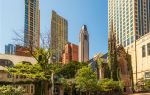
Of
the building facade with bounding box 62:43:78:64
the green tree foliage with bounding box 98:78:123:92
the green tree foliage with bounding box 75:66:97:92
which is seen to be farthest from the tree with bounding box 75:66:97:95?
the building facade with bounding box 62:43:78:64

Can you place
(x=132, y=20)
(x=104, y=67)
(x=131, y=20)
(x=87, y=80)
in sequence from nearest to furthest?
(x=87, y=80) < (x=104, y=67) < (x=132, y=20) < (x=131, y=20)

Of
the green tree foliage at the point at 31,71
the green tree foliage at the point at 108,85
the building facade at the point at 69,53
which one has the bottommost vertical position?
the green tree foliage at the point at 108,85

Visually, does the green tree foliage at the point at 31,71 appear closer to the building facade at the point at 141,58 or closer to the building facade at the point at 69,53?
the building facade at the point at 141,58

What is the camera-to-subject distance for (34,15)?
A: 157500mm

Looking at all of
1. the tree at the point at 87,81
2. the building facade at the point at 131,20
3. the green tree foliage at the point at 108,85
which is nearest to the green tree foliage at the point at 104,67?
the green tree foliage at the point at 108,85

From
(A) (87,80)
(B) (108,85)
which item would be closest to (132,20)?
(B) (108,85)

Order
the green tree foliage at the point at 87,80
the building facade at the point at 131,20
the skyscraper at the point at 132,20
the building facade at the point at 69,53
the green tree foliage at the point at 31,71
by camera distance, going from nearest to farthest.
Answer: the green tree foliage at the point at 31,71 < the green tree foliage at the point at 87,80 < the building facade at the point at 131,20 < the skyscraper at the point at 132,20 < the building facade at the point at 69,53

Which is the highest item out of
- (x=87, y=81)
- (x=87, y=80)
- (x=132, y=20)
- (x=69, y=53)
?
(x=132, y=20)

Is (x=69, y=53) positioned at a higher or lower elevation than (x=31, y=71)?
higher

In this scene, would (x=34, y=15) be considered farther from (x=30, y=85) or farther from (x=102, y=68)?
(x=30, y=85)

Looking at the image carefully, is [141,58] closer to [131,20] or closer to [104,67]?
[104,67]

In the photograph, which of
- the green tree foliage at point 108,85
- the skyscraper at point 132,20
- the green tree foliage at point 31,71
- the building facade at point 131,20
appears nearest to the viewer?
the green tree foliage at point 31,71

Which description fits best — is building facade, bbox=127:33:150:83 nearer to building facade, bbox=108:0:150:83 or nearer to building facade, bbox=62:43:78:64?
building facade, bbox=108:0:150:83

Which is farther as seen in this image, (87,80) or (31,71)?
(87,80)
